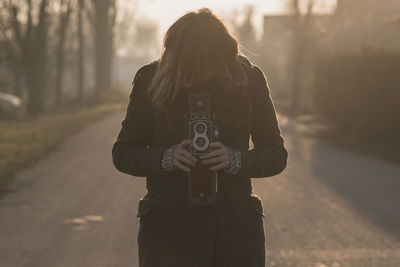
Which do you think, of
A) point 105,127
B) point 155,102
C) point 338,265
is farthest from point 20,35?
point 155,102

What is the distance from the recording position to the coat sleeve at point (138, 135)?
2354mm

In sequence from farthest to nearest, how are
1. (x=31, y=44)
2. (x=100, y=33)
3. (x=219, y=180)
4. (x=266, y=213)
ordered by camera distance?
(x=100, y=33) → (x=31, y=44) → (x=266, y=213) → (x=219, y=180)

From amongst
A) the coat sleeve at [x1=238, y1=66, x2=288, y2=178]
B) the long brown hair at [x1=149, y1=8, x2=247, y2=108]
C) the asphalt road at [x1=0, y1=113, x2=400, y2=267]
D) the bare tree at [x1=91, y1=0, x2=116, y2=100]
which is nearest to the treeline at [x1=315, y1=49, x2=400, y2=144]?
the asphalt road at [x1=0, y1=113, x2=400, y2=267]

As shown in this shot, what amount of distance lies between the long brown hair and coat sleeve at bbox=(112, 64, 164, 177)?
0.09 m

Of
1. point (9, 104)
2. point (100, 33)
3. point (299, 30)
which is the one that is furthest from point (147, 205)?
point (100, 33)

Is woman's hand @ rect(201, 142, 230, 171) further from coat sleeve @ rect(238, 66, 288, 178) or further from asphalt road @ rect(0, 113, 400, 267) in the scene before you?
asphalt road @ rect(0, 113, 400, 267)

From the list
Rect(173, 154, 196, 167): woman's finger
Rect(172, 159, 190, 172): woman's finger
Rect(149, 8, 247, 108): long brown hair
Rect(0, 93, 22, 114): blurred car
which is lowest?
Rect(0, 93, 22, 114): blurred car

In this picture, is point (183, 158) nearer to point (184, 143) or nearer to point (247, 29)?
point (184, 143)

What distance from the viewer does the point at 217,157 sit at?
2.19m

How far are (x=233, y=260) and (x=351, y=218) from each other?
505cm

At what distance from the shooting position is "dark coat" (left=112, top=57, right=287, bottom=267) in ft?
7.63

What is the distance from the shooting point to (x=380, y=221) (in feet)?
23.0

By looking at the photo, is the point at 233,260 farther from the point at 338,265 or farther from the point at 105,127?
the point at 105,127

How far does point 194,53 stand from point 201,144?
0.33m
